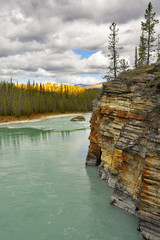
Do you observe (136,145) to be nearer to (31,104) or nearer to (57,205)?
(57,205)

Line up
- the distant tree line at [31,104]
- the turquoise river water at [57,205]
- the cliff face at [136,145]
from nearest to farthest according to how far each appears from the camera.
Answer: the cliff face at [136,145] → the turquoise river water at [57,205] → the distant tree line at [31,104]

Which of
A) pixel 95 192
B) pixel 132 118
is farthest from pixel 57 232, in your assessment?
pixel 132 118

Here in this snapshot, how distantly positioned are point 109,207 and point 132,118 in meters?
7.24

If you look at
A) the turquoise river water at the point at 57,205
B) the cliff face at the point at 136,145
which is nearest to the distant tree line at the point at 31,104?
the turquoise river water at the point at 57,205

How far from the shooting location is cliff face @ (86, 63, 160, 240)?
11031 millimetres

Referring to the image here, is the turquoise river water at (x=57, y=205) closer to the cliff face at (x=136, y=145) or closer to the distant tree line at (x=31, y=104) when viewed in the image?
the cliff face at (x=136, y=145)

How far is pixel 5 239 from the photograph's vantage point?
11836mm

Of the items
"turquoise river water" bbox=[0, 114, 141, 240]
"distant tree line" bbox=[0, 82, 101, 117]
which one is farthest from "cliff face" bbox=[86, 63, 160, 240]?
"distant tree line" bbox=[0, 82, 101, 117]

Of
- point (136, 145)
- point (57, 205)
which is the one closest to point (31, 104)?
point (57, 205)

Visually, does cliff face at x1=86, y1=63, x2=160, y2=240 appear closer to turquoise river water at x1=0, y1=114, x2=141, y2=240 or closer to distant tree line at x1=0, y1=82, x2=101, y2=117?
turquoise river water at x1=0, y1=114, x2=141, y2=240

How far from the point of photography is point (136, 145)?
526 inches

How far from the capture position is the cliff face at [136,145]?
11.0 metres

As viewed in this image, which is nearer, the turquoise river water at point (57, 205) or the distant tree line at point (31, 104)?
the turquoise river water at point (57, 205)

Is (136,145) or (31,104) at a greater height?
(31,104)
